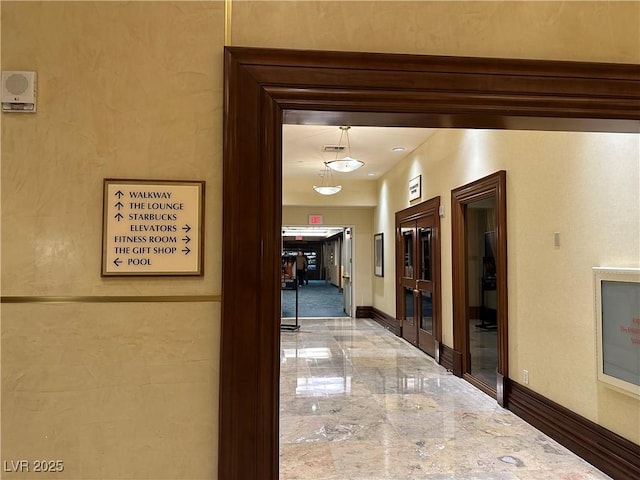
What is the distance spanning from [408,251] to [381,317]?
8.52 ft

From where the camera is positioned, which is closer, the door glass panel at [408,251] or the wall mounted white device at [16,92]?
the wall mounted white device at [16,92]

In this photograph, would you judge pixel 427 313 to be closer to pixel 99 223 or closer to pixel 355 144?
pixel 355 144

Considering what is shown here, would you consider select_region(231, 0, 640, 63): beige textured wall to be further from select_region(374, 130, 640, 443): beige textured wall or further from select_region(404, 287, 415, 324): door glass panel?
select_region(404, 287, 415, 324): door glass panel

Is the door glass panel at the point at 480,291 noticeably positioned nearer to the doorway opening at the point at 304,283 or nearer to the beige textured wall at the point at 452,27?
the doorway opening at the point at 304,283

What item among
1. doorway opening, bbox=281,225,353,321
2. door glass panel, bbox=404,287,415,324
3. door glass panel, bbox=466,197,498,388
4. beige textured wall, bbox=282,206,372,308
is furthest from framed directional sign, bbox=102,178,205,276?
beige textured wall, bbox=282,206,372,308

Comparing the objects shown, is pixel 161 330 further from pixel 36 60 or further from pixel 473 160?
pixel 473 160

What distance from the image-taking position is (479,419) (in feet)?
13.4

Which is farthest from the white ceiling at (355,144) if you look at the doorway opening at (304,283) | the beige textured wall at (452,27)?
Result: the beige textured wall at (452,27)

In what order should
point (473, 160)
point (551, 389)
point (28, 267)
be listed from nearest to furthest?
point (28, 267) < point (551, 389) < point (473, 160)

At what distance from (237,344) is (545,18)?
5.76ft

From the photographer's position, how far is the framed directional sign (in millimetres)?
1522

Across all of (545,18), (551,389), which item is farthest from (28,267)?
(551,389)

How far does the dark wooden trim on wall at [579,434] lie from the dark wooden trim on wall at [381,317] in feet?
14.3

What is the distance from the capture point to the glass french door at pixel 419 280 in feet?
21.2
